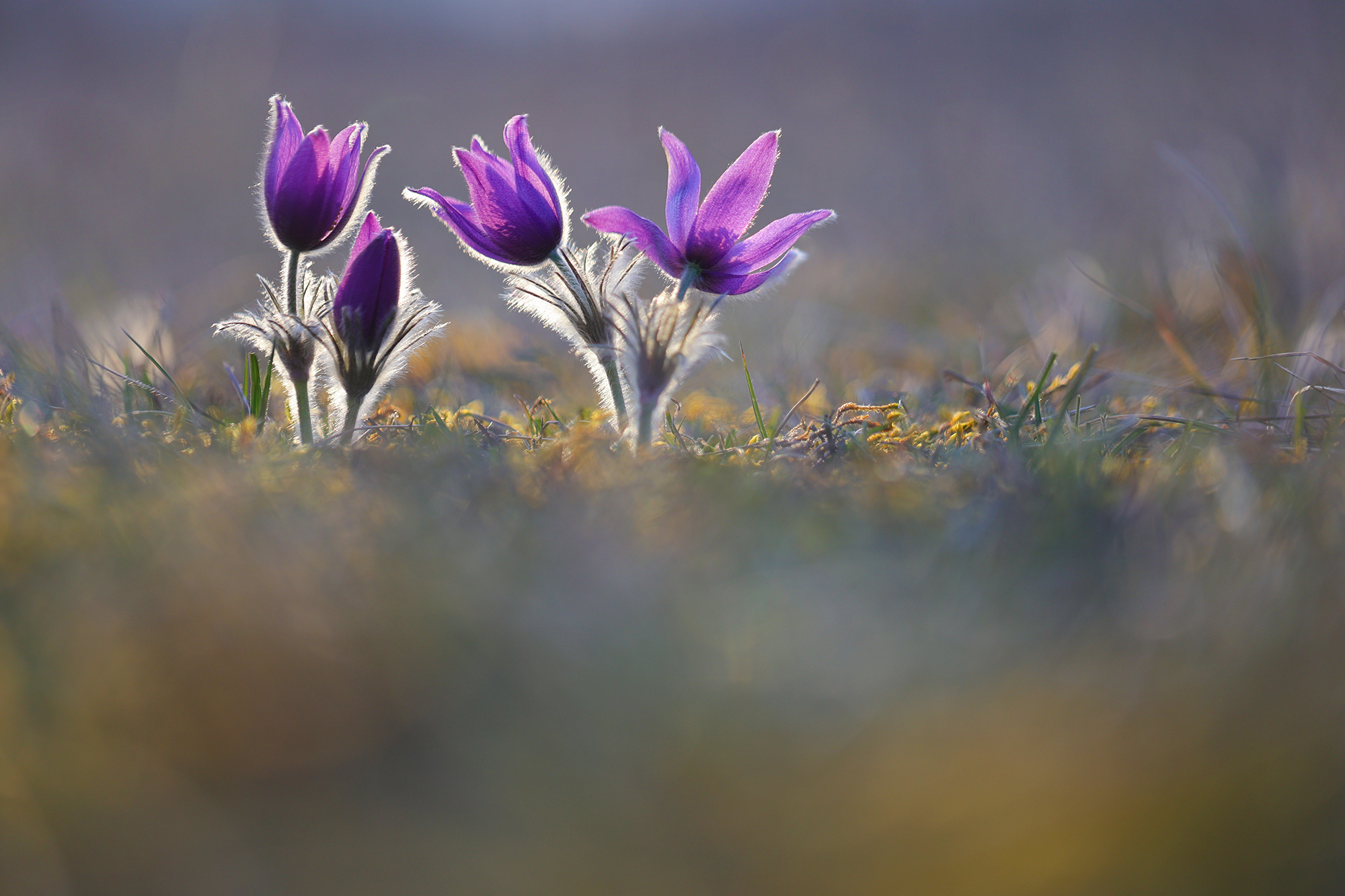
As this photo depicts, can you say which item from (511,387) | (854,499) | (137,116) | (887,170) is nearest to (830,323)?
(511,387)

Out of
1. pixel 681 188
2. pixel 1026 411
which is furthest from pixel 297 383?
pixel 1026 411

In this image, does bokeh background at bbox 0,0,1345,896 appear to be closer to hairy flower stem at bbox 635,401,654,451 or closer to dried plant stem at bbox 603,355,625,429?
hairy flower stem at bbox 635,401,654,451

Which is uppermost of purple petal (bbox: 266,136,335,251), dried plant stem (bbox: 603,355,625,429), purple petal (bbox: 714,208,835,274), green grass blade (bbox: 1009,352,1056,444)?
purple petal (bbox: 266,136,335,251)

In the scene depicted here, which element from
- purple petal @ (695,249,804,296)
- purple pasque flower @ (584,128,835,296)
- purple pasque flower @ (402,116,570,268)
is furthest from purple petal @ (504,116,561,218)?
purple petal @ (695,249,804,296)

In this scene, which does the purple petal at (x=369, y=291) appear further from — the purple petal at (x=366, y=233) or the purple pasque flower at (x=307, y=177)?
the purple pasque flower at (x=307, y=177)

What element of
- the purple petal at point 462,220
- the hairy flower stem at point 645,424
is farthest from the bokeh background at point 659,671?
the purple petal at point 462,220

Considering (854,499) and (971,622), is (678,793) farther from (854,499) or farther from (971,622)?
(854,499)
